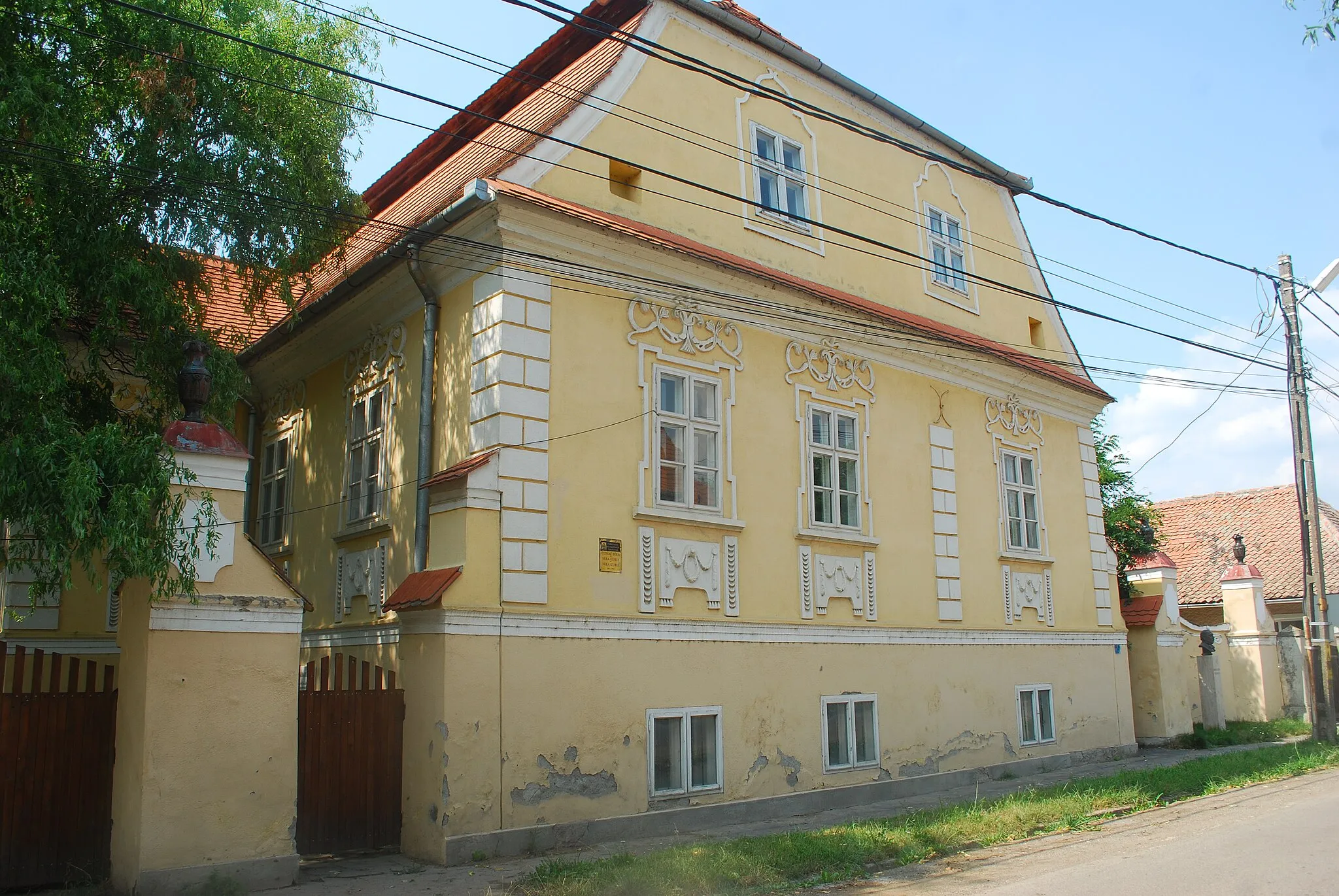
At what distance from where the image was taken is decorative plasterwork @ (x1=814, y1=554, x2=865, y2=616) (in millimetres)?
12742

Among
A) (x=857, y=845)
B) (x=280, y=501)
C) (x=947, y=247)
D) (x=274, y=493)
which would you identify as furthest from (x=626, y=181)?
(x=857, y=845)

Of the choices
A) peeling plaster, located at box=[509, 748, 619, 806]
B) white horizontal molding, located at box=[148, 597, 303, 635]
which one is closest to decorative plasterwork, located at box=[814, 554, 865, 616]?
peeling plaster, located at box=[509, 748, 619, 806]

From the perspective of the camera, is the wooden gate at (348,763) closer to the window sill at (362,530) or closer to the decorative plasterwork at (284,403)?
the window sill at (362,530)

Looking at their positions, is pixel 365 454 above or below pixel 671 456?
above

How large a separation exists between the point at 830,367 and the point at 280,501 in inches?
312

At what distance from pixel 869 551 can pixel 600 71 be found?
676 cm

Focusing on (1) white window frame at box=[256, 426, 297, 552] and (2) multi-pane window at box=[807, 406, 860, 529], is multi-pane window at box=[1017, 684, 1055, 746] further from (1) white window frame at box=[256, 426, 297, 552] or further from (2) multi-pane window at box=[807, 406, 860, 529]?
(1) white window frame at box=[256, 426, 297, 552]

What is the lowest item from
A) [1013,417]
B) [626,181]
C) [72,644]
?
[72,644]

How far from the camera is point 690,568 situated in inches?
447

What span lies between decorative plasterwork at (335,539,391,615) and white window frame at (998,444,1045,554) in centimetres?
920

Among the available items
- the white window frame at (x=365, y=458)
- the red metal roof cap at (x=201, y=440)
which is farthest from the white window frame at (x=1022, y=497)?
the red metal roof cap at (x=201, y=440)

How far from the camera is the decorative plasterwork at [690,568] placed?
1112 centimetres

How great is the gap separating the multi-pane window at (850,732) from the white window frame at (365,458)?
227 inches

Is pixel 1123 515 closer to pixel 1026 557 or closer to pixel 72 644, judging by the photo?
pixel 1026 557
